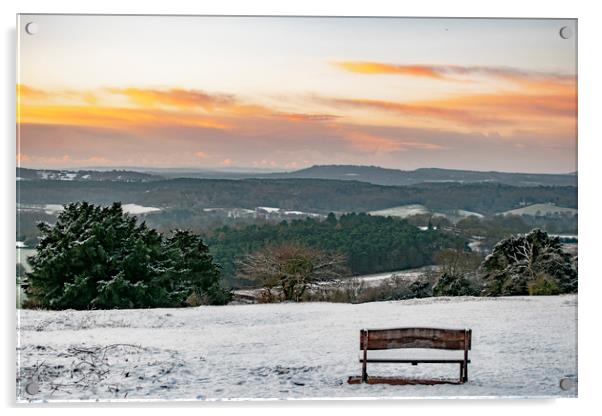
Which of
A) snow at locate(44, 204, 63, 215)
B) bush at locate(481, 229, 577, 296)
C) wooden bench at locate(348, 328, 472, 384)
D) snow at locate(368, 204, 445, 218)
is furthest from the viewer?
Answer: snow at locate(368, 204, 445, 218)

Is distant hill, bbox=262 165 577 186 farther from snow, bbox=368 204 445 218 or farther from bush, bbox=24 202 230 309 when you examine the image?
bush, bbox=24 202 230 309

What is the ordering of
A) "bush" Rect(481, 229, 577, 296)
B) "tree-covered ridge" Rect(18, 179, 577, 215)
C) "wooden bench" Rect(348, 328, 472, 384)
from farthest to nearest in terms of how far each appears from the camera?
"bush" Rect(481, 229, 577, 296) → "tree-covered ridge" Rect(18, 179, 577, 215) → "wooden bench" Rect(348, 328, 472, 384)

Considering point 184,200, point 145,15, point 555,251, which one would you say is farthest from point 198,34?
point 555,251

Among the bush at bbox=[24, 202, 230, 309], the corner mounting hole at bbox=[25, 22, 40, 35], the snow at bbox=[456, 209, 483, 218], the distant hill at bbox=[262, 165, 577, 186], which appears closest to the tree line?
the bush at bbox=[24, 202, 230, 309]

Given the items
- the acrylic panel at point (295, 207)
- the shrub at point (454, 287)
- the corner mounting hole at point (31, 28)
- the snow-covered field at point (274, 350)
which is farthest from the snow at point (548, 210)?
the corner mounting hole at point (31, 28)

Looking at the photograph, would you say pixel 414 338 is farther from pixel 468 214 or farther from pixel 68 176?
pixel 68 176

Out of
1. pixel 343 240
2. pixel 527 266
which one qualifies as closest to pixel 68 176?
pixel 343 240
